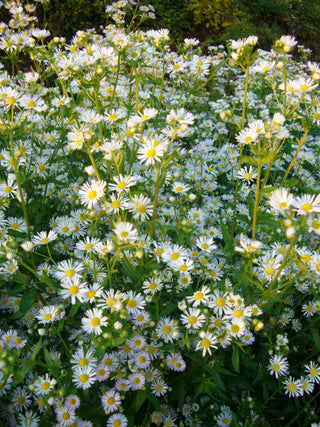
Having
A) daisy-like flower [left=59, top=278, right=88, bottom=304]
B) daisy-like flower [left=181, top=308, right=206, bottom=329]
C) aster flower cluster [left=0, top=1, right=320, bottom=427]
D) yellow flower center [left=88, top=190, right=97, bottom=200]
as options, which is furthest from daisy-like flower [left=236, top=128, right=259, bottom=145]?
daisy-like flower [left=59, top=278, right=88, bottom=304]

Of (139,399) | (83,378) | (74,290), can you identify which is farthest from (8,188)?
(139,399)

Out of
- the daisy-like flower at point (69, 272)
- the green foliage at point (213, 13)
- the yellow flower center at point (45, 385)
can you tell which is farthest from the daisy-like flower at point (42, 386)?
the green foliage at point (213, 13)

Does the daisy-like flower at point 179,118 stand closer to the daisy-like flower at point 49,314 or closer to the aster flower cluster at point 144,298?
the aster flower cluster at point 144,298

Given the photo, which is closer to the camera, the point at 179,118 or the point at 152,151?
the point at 152,151

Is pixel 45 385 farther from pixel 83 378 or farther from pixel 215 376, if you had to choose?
pixel 215 376

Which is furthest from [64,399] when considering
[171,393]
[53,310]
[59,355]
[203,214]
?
[203,214]
